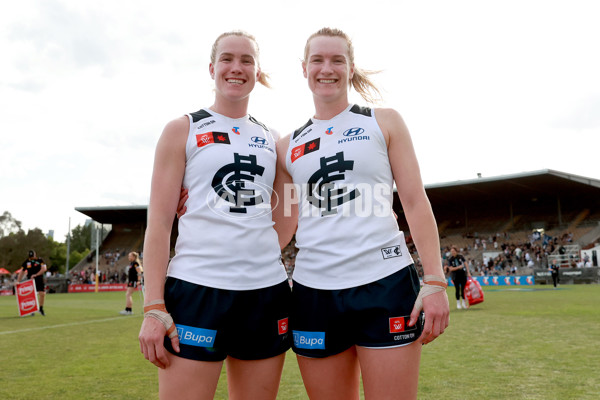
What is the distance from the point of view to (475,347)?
680 centimetres

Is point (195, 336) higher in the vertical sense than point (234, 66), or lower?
lower

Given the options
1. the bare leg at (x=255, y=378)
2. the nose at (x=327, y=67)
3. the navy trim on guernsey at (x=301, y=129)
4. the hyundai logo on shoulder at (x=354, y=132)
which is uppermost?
the nose at (x=327, y=67)

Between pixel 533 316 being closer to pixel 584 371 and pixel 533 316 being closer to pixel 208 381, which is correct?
pixel 584 371

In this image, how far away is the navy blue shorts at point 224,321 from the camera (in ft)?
7.09

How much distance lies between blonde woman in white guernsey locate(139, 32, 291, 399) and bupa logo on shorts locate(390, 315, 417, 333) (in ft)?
1.79

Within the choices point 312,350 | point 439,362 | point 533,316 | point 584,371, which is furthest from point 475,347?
point 312,350

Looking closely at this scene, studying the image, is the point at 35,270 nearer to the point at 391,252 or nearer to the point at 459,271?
the point at 459,271

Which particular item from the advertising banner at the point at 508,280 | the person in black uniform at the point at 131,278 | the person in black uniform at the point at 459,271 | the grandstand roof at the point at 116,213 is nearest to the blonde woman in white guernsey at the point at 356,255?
the person in black uniform at the point at 459,271

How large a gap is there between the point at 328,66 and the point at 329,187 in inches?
25.7

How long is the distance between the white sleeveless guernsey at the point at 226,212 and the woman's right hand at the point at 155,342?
0.25m

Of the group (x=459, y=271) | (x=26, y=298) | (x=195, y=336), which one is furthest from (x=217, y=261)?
(x=26, y=298)

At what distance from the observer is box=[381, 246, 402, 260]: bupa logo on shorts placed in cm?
228

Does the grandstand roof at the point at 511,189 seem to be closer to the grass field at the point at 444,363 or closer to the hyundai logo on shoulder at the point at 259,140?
the grass field at the point at 444,363

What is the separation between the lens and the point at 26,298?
44.2 feet
